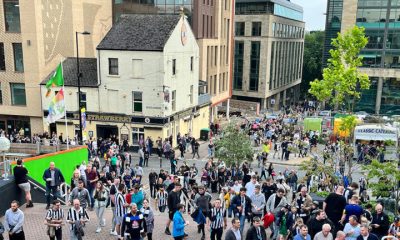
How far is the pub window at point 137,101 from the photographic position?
32.3 metres

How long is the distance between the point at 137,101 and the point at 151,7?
47.0 feet

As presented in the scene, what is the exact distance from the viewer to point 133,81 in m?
32.0

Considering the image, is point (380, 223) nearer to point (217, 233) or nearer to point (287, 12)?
point (217, 233)

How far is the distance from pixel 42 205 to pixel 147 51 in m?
17.9

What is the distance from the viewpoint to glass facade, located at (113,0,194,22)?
41.5 metres

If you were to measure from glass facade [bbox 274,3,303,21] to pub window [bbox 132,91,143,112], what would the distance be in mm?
42129

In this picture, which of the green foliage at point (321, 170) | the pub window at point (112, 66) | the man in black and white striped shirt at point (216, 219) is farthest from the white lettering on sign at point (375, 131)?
the man in black and white striped shirt at point (216, 219)

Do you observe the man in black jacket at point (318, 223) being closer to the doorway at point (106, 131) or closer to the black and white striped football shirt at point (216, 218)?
the black and white striped football shirt at point (216, 218)

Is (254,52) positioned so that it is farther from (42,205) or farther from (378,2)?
(42,205)

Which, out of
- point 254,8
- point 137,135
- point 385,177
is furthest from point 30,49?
point 254,8

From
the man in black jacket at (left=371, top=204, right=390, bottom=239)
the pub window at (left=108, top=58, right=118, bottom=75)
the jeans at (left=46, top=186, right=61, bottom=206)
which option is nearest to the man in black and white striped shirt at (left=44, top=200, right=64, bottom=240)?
the jeans at (left=46, top=186, right=61, bottom=206)

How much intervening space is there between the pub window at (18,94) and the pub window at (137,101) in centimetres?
1062

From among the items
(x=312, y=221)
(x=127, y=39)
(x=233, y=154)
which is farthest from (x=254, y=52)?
(x=312, y=221)

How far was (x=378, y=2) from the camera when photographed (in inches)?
2052
